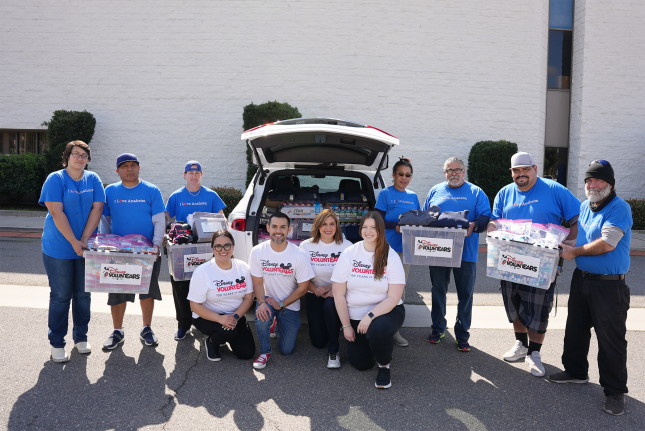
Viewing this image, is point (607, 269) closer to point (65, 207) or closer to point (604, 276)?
point (604, 276)

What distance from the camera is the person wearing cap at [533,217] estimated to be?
149 inches

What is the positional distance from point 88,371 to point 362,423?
91.4 inches

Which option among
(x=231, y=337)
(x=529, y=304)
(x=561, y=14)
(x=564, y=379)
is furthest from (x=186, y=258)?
(x=561, y=14)

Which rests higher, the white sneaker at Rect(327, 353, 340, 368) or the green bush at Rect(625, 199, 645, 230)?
the green bush at Rect(625, 199, 645, 230)

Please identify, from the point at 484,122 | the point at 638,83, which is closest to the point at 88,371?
the point at 484,122

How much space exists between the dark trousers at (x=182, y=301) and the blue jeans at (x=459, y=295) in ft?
8.04

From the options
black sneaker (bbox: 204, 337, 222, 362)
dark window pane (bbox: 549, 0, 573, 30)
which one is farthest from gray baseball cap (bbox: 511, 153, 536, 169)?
dark window pane (bbox: 549, 0, 573, 30)

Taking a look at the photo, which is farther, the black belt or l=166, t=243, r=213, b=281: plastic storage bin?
l=166, t=243, r=213, b=281: plastic storage bin

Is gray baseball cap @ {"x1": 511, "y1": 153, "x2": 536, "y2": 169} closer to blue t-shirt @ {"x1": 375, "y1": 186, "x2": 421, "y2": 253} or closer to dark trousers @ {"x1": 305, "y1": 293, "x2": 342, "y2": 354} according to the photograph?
blue t-shirt @ {"x1": 375, "y1": 186, "x2": 421, "y2": 253}

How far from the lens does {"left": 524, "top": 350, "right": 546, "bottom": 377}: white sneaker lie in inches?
148

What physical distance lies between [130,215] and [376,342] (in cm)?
253

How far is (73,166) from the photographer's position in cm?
385

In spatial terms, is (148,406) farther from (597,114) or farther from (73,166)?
(597,114)

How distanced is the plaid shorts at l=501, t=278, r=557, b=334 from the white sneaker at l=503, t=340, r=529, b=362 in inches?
8.9
